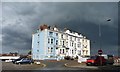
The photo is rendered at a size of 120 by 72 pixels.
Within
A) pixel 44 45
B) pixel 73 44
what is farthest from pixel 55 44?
pixel 73 44

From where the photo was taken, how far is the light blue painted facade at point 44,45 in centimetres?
6588

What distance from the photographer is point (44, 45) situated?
66312 millimetres

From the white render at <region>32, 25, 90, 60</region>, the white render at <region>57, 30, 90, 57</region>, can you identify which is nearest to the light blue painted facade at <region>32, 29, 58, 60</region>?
the white render at <region>32, 25, 90, 60</region>

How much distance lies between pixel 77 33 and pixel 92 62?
4886 cm

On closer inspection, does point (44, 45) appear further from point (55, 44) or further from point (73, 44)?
point (73, 44)

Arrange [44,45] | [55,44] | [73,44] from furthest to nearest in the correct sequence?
[73,44] < [55,44] < [44,45]

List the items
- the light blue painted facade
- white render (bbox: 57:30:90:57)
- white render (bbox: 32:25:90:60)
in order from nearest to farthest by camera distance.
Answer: the light blue painted facade → white render (bbox: 32:25:90:60) → white render (bbox: 57:30:90:57)

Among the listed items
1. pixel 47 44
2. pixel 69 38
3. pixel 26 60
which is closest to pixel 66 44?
pixel 69 38

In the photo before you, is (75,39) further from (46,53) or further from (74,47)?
(46,53)

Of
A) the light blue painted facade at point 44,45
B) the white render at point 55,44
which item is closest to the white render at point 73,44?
the white render at point 55,44

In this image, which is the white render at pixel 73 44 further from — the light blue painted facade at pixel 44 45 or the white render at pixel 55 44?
the light blue painted facade at pixel 44 45

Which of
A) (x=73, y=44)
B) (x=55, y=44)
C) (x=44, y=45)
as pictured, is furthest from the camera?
(x=73, y=44)

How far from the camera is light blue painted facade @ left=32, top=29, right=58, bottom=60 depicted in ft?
216

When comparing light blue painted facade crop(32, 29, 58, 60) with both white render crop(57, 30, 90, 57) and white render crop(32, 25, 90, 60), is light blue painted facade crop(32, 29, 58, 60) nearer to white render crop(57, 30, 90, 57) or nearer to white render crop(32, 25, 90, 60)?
white render crop(32, 25, 90, 60)
